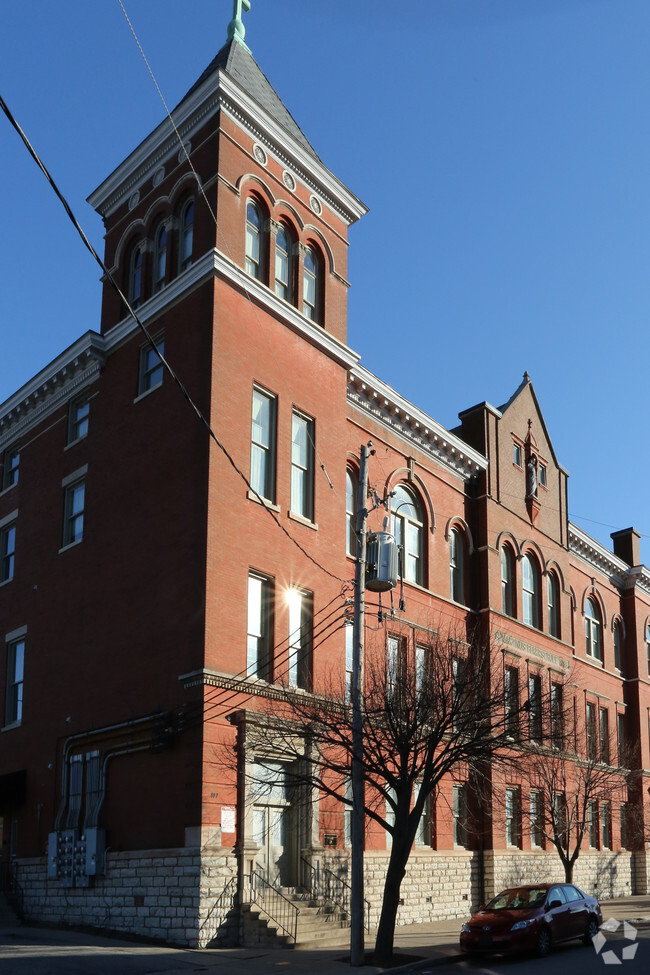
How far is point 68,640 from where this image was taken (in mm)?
28156

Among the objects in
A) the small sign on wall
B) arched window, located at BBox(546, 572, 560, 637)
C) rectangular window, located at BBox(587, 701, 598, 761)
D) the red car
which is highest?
arched window, located at BBox(546, 572, 560, 637)

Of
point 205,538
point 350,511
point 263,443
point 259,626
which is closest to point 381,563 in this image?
point 205,538

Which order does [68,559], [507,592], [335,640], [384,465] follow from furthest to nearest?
[507,592]
[384,465]
[68,559]
[335,640]

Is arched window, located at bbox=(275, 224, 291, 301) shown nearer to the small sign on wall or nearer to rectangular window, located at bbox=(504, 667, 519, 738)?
rectangular window, located at bbox=(504, 667, 519, 738)

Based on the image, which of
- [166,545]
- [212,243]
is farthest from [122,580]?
[212,243]

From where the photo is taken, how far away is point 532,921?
69.4 feet

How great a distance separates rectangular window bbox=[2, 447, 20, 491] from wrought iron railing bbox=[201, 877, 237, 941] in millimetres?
16583

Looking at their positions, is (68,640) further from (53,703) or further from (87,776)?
(87,776)

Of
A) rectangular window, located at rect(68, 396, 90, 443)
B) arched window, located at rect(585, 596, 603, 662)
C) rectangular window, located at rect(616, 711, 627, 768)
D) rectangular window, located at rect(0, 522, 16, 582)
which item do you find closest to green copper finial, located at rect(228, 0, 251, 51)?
rectangular window, located at rect(68, 396, 90, 443)

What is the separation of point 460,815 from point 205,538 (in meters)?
14.2

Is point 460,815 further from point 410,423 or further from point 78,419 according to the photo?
point 78,419

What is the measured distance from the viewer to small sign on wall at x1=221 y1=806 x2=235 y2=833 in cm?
2219

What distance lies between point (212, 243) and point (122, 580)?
8794mm

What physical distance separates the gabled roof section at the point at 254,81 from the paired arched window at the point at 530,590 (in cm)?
1667
